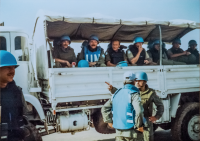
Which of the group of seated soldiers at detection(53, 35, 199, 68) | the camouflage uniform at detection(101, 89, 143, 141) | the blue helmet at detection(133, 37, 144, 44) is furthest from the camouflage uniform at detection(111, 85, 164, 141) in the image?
the blue helmet at detection(133, 37, 144, 44)

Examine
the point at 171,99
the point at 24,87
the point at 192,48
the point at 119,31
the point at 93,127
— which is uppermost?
the point at 119,31

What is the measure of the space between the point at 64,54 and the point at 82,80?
0.69 m

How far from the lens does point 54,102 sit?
3.31 meters

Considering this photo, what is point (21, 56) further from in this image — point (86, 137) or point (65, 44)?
point (86, 137)

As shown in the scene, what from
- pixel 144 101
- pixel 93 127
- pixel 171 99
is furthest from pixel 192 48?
pixel 93 127

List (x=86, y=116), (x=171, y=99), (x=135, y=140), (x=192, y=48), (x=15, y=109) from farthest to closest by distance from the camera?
(x=192, y=48) < (x=171, y=99) < (x=86, y=116) < (x=15, y=109) < (x=135, y=140)

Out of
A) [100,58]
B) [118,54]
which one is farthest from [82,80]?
Result: [118,54]

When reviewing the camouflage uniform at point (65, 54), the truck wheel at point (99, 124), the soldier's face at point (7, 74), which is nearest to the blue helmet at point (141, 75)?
the truck wheel at point (99, 124)

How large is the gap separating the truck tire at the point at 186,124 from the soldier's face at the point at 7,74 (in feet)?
9.54

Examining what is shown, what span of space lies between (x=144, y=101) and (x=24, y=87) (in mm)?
1782

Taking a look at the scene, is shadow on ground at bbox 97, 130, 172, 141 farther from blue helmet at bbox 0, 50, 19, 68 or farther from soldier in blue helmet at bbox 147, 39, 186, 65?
blue helmet at bbox 0, 50, 19, 68

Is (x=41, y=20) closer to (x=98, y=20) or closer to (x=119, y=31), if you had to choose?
(x=98, y=20)

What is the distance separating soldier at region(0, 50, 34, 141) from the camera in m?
3.09

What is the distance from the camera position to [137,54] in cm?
423
